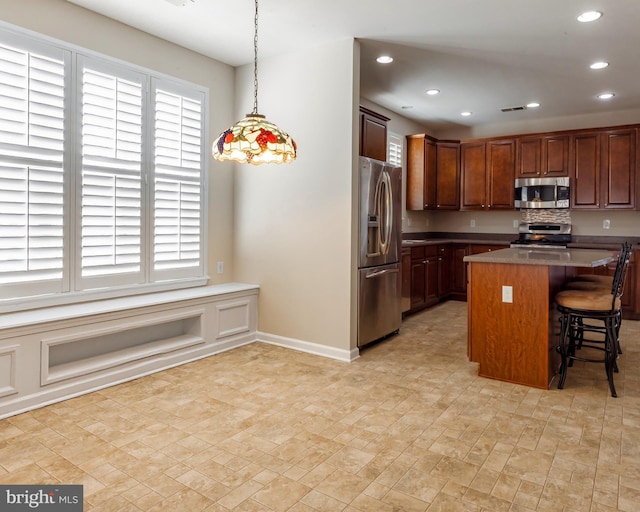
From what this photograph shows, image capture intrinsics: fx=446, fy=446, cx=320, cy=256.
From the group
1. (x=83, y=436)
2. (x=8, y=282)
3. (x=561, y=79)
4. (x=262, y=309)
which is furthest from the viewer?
(x=561, y=79)

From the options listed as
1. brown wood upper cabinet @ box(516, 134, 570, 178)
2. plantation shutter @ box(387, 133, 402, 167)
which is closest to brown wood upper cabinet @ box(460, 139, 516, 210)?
brown wood upper cabinet @ box(516, 134, 570, 178)

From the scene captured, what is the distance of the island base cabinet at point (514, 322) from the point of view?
10.5 ft

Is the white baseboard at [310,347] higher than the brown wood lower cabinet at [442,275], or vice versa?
the brown wood lower cabinet at [442,275]

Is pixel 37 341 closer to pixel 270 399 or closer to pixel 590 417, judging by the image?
pixel 270 399

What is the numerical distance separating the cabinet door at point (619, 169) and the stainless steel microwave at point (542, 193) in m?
0.48

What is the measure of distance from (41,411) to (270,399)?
4.70 ft

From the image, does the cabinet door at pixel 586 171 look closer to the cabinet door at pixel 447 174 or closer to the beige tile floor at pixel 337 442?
the cabinet door at pixel 447 174

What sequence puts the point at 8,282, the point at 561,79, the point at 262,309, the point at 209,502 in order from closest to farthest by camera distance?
1. the point at 209,502
2. the point at 8,282
3. the point at 262,309
4. the point at 561,79

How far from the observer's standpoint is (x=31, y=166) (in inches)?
120

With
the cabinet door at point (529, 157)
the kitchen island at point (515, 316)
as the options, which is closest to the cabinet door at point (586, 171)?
the cabinet door at point (529, 157)

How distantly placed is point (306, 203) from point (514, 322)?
2.02 meters

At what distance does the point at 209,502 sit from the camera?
1.89 metres

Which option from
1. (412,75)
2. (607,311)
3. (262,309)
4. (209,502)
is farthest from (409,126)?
(209,502)

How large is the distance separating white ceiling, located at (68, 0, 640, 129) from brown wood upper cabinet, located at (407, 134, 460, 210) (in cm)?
129
